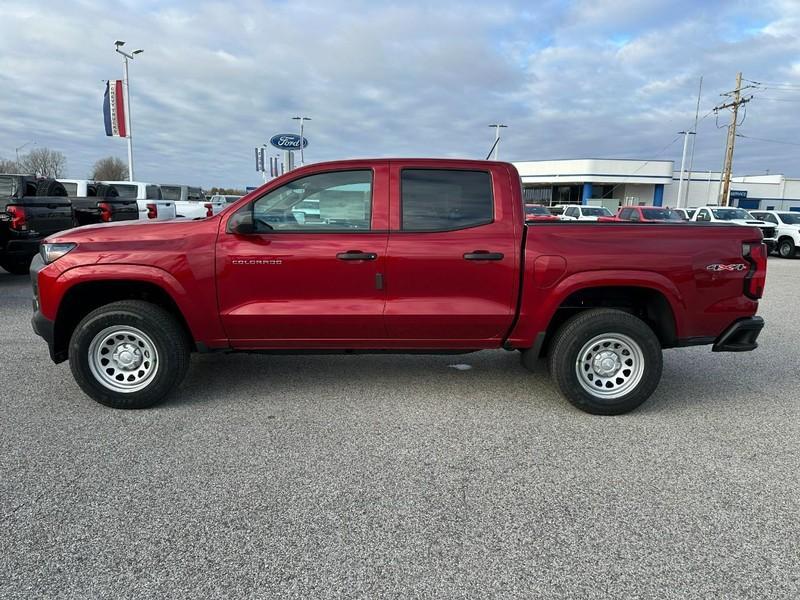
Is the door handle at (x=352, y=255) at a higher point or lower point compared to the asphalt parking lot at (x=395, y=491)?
Result: higher

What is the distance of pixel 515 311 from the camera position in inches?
160

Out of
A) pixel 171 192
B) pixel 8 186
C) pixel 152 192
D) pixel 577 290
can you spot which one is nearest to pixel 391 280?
pixel 577 290

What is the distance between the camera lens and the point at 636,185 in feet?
196

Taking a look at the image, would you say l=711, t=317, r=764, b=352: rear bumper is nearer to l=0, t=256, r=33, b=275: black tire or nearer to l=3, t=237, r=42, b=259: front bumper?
l=3, t=237, r=42, b=259: front bumper

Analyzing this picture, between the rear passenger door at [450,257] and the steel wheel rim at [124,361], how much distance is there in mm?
1822

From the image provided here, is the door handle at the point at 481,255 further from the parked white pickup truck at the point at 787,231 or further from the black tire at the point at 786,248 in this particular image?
the black tire at the point at 786,248

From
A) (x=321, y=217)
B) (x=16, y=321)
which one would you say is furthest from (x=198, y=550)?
(x=16, y=321)

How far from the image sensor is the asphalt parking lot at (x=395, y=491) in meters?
2.35

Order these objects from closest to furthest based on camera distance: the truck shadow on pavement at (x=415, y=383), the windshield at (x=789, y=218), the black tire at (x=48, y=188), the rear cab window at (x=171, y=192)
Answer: the truck shadow on pavement at (x=415, y=383) < the black tire at (x=48, y=188) < the windshield at (x=789, y=218) < the rear cab window at (x=171, y=192)

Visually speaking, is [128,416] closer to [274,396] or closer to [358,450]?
[274,396]

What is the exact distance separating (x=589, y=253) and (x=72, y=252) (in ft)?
12.2

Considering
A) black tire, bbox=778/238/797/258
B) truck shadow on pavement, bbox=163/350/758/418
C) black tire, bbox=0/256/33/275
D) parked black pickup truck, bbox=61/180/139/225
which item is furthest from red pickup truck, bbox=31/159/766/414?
black tire, bbox=778/238/797/258

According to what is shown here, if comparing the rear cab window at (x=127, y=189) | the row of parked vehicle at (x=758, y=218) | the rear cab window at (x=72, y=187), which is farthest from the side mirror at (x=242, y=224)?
the rear cab window at (x=127, y=189)

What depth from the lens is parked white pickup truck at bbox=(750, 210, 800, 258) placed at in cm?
1886
